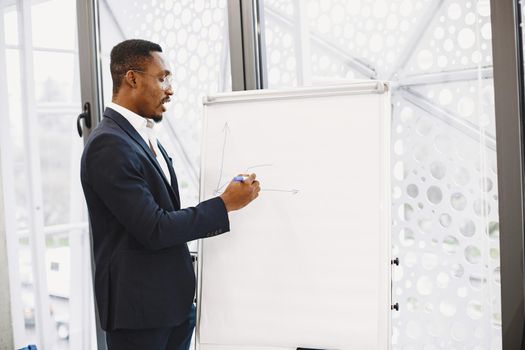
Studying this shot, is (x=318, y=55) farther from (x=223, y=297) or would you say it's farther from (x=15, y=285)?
(x=15, y=285)

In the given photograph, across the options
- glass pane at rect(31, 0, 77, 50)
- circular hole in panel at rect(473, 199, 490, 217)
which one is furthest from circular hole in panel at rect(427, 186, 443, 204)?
glass pane at rect(31, 0, 77, 50)

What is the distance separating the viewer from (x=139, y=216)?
4.65ft

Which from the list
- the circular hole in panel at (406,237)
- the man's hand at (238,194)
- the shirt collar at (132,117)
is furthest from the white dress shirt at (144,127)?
the circular hole in panel at (406,237)

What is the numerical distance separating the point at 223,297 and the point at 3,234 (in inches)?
67.0

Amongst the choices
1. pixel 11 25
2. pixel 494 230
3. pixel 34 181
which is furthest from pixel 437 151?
pixel 11 25

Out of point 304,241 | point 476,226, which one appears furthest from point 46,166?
point 476,226

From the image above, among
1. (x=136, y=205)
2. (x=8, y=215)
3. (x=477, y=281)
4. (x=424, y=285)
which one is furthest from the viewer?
(x=8, y=215)

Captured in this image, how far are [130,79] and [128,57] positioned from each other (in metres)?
0.07

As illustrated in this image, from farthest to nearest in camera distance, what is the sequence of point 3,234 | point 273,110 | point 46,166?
point 46,166 < point 3,234 < point 273,110

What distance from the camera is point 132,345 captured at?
155 cm

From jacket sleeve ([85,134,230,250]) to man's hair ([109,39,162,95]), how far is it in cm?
26

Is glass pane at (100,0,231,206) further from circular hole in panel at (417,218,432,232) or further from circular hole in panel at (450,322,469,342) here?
circular hole in panel at (450,322,469,342)

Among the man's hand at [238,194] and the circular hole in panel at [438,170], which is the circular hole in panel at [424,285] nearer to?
the circular hole in panel at [438,170]

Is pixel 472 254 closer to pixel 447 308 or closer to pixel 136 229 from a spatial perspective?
pixel 447 308
